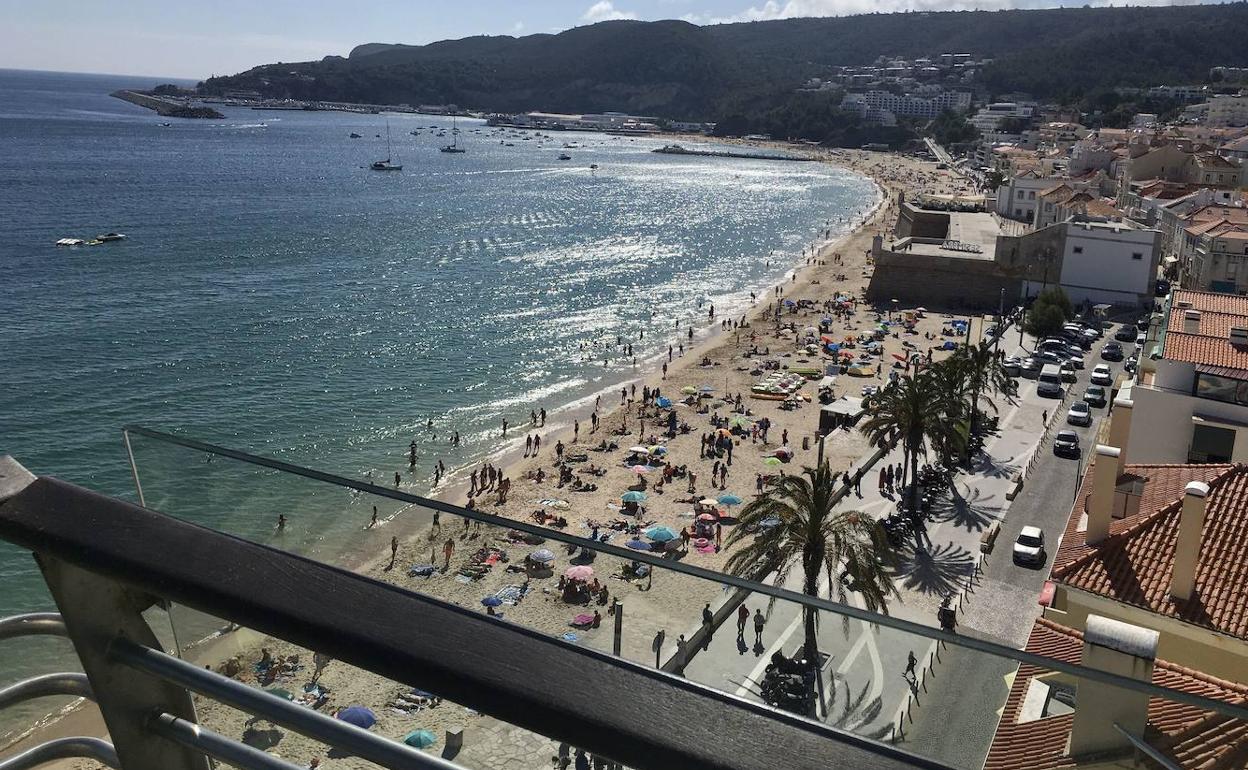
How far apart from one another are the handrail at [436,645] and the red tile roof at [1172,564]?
8565mm

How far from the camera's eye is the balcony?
1227 mm

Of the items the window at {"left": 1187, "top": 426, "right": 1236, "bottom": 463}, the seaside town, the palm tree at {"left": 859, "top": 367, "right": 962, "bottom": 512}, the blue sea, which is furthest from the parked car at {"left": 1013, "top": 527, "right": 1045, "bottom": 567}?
the blue sea

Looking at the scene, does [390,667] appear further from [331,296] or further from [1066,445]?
[331,296]

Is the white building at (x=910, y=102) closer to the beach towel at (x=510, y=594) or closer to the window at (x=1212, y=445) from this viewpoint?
the window at (x=1212, y=445)

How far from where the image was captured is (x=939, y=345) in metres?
38.3

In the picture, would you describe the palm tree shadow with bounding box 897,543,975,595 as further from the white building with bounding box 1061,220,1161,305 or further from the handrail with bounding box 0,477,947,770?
the white building with bounding box 1061,220,1161,305

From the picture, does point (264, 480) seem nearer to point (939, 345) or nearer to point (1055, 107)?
point (939, 345)

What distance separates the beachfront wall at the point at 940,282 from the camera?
147 ft

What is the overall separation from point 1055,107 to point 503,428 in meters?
132

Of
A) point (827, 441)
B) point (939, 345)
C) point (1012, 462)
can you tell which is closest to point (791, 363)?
point (939, 345)

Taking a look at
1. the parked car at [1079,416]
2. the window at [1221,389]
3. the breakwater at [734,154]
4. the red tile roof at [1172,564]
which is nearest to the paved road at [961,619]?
the parked car at [1079,416]

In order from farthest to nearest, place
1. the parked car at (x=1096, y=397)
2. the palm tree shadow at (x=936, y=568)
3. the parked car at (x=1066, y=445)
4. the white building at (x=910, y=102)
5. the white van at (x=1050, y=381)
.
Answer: the white building at (x=910, y=102) < the white van at (x=1050, y=381) < the parked car at (x=1096, y=397) < the parked car at (x=1066, y=445) < the palm tree shadow at (x=936, y=568)

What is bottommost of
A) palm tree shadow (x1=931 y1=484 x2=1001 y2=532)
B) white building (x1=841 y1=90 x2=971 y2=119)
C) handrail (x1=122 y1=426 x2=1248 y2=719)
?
palm tree shadow (x1=931 y1=484 x2=1001 y2=532)

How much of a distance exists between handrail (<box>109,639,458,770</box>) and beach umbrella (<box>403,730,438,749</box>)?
0.23 m
